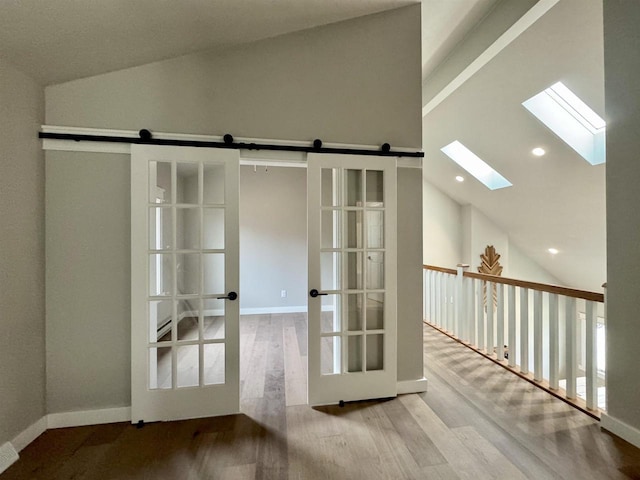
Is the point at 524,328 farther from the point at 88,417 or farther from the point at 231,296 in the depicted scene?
the point at 88,417

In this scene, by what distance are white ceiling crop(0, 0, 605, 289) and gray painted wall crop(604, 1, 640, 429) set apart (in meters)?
0.67

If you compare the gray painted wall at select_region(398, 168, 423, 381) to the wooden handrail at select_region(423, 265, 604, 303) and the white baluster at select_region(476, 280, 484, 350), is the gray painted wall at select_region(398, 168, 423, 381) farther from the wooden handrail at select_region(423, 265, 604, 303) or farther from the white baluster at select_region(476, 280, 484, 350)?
the white baluster at select_region(476, 280, 484, 350)

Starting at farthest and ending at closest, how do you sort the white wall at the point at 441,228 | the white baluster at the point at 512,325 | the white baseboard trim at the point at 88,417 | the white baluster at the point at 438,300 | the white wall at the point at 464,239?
the white wall at the point at 441,228
the white wall at the point at 464,239
the white baluster at the point at 438,300
the white baluster at the point at 512,325
the white baseboard trim at the point at 88,417

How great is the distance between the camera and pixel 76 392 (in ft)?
7.09

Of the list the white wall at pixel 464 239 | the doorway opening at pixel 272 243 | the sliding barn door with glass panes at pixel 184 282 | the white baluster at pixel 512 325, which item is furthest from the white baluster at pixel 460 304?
the white wall at pixel 464 239

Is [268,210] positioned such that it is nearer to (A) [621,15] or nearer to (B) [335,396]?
(B) [335,396]

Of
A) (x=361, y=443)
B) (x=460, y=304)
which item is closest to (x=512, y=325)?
(x=460, y=304)

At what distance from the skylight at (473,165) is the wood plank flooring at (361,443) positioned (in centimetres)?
389

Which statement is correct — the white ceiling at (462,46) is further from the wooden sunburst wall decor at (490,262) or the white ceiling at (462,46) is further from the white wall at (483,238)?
the wooden sunburst wall decor at (490,262)

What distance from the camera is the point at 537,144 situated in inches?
156

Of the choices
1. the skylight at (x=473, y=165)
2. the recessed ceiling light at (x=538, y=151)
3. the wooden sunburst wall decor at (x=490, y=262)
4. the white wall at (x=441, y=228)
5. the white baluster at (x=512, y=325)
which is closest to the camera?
the white baluster at (x=512, y=325)

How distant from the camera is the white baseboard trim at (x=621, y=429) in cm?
190

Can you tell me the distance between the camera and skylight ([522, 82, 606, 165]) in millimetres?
3590

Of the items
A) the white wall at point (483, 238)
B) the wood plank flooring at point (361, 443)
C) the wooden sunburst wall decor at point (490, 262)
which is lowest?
the wood plank flooring at point (361, 443)
